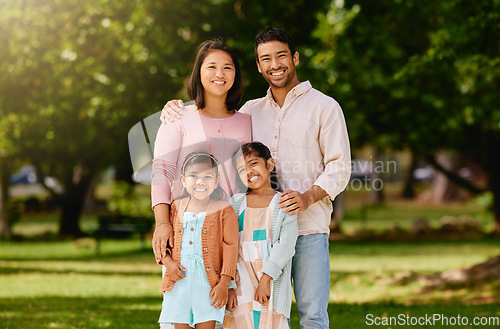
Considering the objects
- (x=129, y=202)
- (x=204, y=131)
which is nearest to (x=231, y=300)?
(x=204, y=131)

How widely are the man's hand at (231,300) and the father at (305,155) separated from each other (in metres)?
0.39

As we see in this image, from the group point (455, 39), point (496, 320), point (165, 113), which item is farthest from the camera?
point (455, 39)

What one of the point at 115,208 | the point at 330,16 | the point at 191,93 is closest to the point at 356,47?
the point at 330,16

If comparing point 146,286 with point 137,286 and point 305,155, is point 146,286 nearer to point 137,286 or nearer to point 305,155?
point 137,286

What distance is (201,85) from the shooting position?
Result: 13.3 ft

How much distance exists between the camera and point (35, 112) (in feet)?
43.8

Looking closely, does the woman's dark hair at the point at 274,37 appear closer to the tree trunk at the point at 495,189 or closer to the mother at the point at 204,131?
the mother at the point at 204,131

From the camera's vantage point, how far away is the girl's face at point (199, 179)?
3.77m

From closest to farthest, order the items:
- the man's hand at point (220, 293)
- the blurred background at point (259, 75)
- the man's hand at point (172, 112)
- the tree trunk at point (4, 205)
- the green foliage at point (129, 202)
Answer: the man's hand at point (220, 293)
the man's hand at point (172, 112)
the blurred background at point (259, 75)
the green foliage at point (129, 202)
the tree trunk at point (4, 205)

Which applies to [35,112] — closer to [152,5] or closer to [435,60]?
[152,5]

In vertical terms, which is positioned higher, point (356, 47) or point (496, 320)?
point (356, 47)

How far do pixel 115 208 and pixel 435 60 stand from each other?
13817 mm

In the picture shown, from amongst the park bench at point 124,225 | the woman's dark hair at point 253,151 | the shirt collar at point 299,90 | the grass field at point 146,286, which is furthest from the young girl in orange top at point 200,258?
the park bench at point 124,225

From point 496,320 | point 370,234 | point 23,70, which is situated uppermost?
point 23,70
